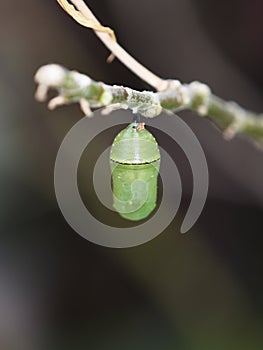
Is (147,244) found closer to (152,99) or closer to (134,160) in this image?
(134,160)

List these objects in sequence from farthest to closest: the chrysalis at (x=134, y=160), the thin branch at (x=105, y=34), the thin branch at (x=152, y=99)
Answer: the chrysalis at (x=134, y=160), the thin branch at (x=105, y=34), the thin branch at (x=152, y=99)

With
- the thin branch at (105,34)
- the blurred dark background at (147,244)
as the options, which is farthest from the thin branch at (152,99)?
the blurred dark background at (147,244)

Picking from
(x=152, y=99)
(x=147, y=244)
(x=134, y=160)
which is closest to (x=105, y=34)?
(x=134, y=160)

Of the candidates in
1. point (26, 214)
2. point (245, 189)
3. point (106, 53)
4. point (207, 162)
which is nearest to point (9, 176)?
point (26, 214)

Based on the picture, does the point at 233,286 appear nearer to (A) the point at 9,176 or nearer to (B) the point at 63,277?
(B) the point at 63,277

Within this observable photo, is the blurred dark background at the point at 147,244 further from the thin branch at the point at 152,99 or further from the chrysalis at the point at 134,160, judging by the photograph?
the thin branch at the point at 152,99

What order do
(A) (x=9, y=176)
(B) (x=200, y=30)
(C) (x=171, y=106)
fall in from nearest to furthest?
(C) (x=171, y=106) < (A) (x=9, y=176) < (B) (x=200, y=30)
